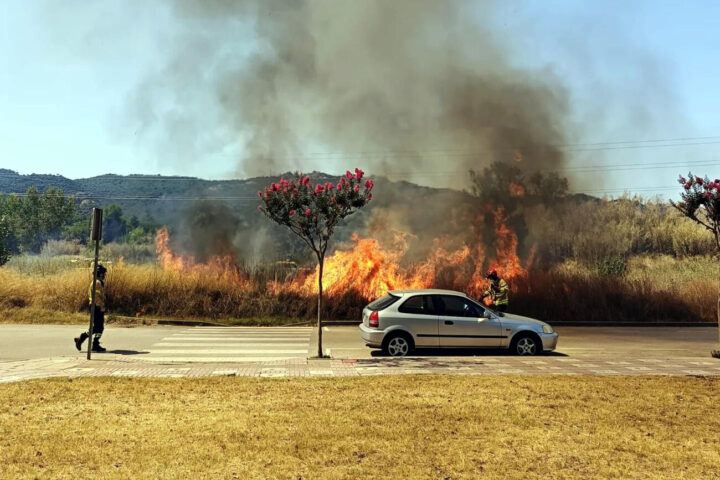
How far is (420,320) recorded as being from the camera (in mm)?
10883

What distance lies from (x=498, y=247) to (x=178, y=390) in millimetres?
19272

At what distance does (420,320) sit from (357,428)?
5.33 meters

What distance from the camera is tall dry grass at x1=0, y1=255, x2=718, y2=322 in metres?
19.0

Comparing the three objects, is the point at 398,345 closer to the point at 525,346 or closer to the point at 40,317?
the point at 525,346

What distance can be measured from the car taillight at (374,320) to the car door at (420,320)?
0.39m

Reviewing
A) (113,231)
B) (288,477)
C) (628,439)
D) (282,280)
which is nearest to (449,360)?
(628,439)

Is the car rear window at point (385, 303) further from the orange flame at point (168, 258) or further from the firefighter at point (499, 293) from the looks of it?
the orange flame at point (168, 258)

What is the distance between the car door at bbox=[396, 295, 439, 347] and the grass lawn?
2.61 metres

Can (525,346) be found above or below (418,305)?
below

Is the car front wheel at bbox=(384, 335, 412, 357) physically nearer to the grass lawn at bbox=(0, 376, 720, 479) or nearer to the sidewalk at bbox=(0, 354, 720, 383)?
the sidewalk at bbox=(0, 354, 720, 383)

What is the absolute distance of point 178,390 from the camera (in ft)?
24.2

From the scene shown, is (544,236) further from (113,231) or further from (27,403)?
(113,231)

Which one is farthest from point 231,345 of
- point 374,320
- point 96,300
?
point 374,320

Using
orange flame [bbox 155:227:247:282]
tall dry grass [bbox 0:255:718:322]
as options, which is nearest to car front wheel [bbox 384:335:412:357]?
tall dry grass [bbox 0:255:718:322]
